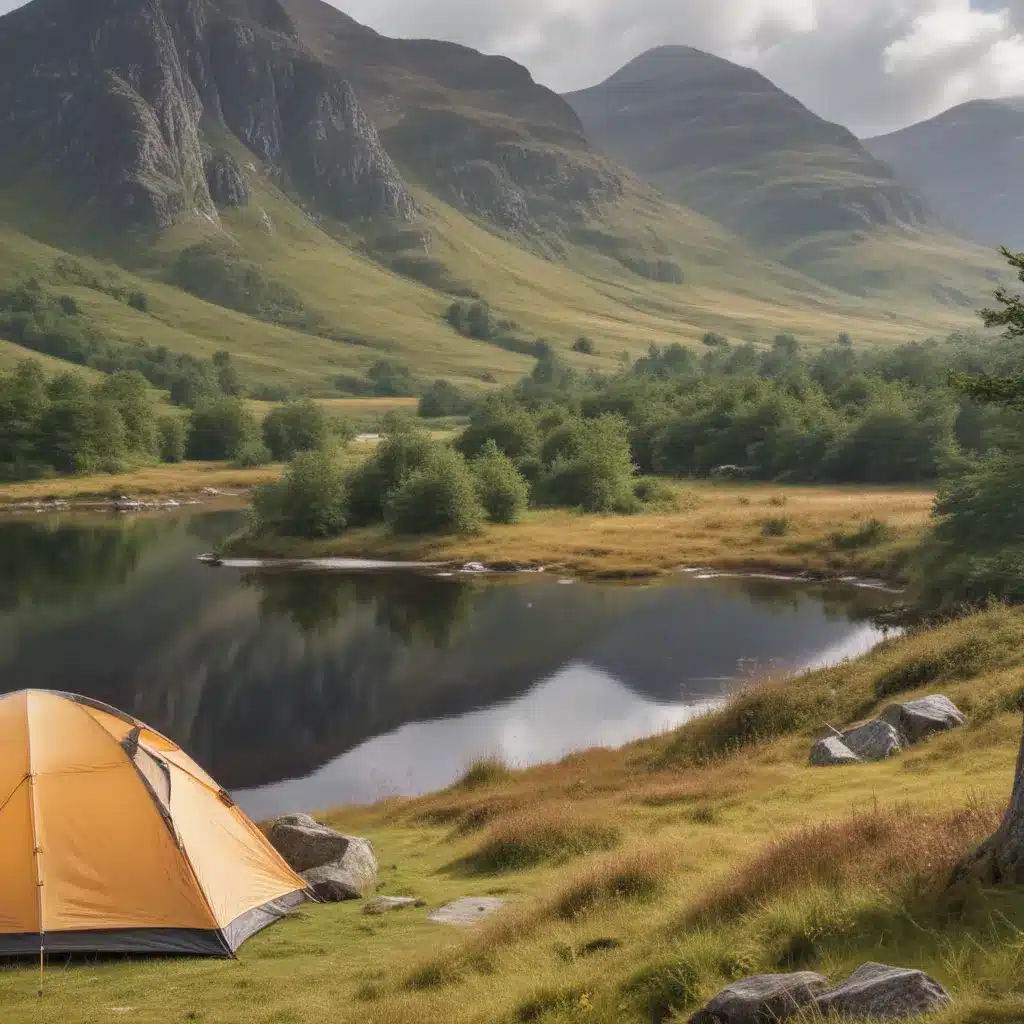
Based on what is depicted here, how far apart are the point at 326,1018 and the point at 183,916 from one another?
6382 millimetres

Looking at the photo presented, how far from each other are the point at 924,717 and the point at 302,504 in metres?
72.4

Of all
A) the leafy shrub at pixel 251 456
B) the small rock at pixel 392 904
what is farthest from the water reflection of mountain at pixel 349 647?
the leafy shrub at pixel 251 456

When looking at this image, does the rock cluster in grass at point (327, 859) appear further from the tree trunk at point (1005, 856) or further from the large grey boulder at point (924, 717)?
the tree trunk at point (1005, 856)

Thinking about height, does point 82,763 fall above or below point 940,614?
above

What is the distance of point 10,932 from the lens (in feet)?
A: 64.5

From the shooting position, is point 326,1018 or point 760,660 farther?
point 760,660

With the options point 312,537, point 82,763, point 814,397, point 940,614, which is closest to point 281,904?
point 82,763

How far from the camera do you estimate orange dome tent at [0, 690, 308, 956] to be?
65.3 ft

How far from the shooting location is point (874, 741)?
26.9m

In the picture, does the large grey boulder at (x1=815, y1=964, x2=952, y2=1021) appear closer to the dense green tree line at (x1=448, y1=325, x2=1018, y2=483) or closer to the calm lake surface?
the calm lake surface

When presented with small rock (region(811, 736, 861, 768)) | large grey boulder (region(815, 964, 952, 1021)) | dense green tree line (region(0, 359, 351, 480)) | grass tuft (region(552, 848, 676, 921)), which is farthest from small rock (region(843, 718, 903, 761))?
dense green tree line (region(0, 359, 351, 480))

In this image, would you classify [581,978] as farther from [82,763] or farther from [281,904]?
[82,763]

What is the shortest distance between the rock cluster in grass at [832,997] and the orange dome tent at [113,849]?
10.9m

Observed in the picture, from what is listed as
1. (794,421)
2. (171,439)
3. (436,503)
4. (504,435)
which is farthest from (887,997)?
(171,439)
